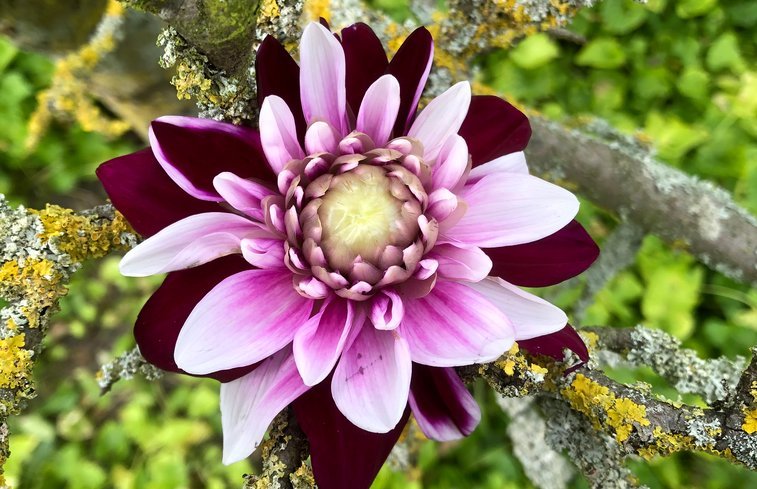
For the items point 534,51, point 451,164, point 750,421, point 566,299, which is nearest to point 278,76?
point 451,164

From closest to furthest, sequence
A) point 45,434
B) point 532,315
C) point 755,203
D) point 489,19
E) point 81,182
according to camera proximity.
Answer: point 532,315
point 489,19
point 755,203
point 45,434
point 81,182

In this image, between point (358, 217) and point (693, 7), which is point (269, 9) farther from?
point (693, 7)

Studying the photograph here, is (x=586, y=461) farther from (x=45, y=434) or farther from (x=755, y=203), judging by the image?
(x=45, y=434)

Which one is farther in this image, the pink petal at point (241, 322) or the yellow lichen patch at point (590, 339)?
the yellow lichen patch at point (590, 339)

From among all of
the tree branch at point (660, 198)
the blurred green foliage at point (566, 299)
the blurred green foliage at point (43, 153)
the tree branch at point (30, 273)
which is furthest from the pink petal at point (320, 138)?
the blurred green foliage at point (43, 153)

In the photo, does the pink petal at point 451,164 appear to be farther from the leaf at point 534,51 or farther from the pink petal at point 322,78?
the leaf at point 534,51

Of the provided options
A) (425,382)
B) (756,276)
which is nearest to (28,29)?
(425,382)

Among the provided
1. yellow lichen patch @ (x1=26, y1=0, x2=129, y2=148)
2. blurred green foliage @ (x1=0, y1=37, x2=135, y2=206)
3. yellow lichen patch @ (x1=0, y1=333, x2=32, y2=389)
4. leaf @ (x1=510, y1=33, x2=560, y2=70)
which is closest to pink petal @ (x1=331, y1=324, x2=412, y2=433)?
yellow lichen patch @ (x1=0, y1=333, x2=32, y2=389)
